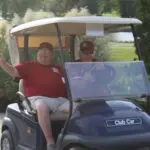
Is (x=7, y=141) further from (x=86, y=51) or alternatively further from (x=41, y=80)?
(x=86, y=51)

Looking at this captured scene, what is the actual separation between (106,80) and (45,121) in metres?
0.73

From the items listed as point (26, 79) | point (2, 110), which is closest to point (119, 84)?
point (26, 79)

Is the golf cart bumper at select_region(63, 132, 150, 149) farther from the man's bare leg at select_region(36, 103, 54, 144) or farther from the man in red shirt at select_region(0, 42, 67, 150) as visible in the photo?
the man in red shirt at select_region(0, 42, 67, 150)

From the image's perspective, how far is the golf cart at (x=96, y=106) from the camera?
4.71 meters

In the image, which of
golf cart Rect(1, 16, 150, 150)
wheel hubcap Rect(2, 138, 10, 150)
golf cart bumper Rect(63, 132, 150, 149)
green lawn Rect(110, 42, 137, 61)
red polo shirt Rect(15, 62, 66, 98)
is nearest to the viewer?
golf cart bumper Rect(63, 132, 150, 149)

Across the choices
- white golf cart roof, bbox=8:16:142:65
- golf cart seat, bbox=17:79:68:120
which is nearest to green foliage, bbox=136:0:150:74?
white golf cart roof, bbox=8:16:142:65

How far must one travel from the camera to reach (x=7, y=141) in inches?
240

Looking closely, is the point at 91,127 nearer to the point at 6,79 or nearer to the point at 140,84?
the point at 140,84

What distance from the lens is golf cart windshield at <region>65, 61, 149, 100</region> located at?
4.96 metres

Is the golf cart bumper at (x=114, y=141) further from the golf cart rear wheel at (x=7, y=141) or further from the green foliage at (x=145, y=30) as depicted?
the green foliage at (x=145, y=30)

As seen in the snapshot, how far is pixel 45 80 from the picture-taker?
18.1 feet

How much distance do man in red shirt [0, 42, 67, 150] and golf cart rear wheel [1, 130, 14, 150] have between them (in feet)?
2.23

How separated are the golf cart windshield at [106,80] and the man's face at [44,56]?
61cm

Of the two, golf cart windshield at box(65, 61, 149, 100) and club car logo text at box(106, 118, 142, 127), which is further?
golf cart windshield at box(65, 61, 149, 100)
